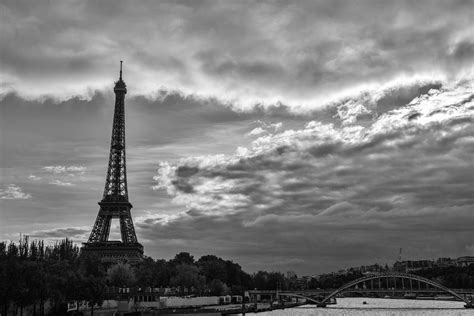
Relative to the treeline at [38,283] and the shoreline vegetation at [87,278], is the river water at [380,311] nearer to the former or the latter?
the shoreline vegetation at [87,278]

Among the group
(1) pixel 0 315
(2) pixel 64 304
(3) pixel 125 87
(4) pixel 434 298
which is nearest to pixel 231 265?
(3) pixel 125 87

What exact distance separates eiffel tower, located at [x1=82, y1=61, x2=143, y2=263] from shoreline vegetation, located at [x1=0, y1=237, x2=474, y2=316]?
309 cm

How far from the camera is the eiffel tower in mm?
126875

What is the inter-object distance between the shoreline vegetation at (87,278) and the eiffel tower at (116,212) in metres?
3.09

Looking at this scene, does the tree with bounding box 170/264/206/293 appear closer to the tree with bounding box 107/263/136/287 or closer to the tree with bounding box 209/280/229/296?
the tree with bounding box 209/280/229/296

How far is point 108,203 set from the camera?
128 meters

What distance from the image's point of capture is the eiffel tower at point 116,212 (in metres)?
127

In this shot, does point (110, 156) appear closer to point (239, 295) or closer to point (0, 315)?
point (239, 295)

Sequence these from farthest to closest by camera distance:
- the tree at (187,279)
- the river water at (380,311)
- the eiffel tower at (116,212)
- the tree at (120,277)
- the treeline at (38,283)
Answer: the eiffel tower at (116,212) → the tree at (187,279) → the river water at (380,311) → the tree at (120,277) → the treeline at (38,283)

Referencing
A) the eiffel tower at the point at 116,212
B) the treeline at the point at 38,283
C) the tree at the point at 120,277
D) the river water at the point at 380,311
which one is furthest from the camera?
the eiffel tower at the point at 116,212

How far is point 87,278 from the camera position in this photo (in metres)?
70.7

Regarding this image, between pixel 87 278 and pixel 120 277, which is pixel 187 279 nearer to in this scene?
pixel 120 277

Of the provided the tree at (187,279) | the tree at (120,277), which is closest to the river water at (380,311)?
the tree at (187,279)

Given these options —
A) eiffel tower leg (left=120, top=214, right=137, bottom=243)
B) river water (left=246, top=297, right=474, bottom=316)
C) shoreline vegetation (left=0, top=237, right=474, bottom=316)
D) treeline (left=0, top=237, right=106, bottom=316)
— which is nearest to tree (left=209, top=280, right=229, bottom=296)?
shoreline vegetation (left=0, top=237, right=474, bottom=316)
